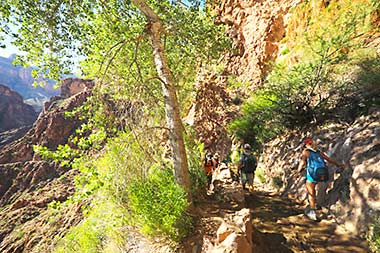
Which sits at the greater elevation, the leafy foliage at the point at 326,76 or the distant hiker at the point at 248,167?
the leafy foliage at the point at 326,76

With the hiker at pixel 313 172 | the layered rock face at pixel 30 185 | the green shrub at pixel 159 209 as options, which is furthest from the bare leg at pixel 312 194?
the layered rock face at pixel 30 185

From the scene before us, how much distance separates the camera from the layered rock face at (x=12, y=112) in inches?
3757

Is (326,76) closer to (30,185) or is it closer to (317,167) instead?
(317,167)

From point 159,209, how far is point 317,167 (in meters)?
3.03

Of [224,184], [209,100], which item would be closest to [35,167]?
[209,100]

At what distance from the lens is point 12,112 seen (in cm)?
9906

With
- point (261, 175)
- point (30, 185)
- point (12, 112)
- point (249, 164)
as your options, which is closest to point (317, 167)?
point (249, 164)

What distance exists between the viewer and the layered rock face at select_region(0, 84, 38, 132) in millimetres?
95438

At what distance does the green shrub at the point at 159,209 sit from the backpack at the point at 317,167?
2508mm

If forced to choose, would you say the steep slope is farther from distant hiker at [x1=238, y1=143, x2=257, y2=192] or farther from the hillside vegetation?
distant hiker at [x1=238, y1=143, x2=257, y2=192]

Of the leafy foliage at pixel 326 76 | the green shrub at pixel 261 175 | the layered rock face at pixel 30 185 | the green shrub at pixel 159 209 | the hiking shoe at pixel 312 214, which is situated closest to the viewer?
the green shrub at pixel 159 209

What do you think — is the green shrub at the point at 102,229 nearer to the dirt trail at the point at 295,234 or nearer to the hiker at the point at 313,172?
the dirt trail at the point at 295,234

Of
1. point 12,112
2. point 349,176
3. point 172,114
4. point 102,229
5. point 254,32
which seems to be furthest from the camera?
point 12,112

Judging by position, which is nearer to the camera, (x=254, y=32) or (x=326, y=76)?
(x=326, y=76)
